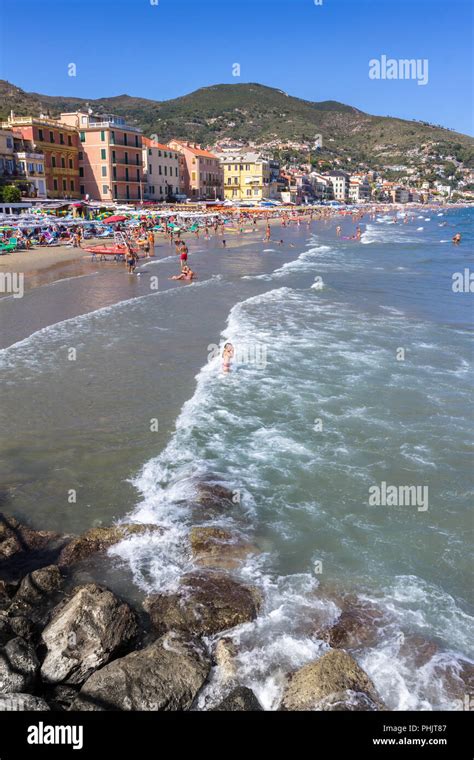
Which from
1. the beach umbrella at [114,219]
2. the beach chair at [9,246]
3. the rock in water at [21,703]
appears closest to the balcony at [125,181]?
the beach umbrella at [114,219]

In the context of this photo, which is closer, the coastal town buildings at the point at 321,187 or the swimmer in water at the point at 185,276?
the swimmer in water at the point at 185,276

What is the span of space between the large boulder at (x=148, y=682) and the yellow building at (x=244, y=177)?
388 feet

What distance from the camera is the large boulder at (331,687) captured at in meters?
4.89

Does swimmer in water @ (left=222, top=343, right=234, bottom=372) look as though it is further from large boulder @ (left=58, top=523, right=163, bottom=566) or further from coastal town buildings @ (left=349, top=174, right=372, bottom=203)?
coastal town buildings @ (left=349, top=174, right=372, bottom=203)

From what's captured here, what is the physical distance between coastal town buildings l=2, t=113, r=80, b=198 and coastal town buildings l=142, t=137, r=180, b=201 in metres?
13.5

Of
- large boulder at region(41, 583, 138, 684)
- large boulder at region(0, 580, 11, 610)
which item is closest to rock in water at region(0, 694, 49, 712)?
large boulder at region(41, 583, 138, 684)

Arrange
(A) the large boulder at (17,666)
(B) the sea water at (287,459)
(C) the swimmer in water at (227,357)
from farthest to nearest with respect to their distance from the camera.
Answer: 1. (C) the swimmer in water at (227,357)
2. (B) the sea water at (287,459)
3. (A) the large boulder at (17,666)

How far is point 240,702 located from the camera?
488 centimetres

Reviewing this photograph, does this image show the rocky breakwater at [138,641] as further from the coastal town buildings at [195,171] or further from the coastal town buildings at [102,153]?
the coastal town buildings at [195,171]

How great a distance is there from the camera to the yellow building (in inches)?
4611

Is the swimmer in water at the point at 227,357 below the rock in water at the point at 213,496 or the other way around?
the other way around

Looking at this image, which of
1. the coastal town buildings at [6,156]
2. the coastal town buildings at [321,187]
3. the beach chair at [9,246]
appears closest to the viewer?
the beach chair at [9,246]

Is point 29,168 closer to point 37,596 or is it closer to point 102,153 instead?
point 102,153
